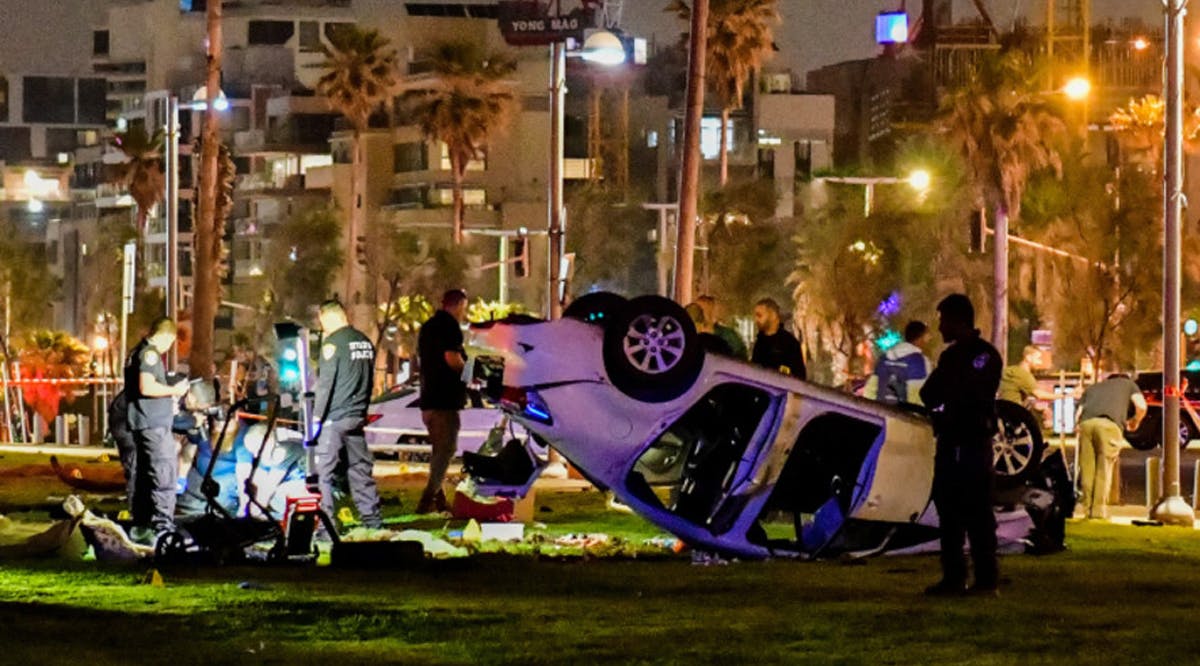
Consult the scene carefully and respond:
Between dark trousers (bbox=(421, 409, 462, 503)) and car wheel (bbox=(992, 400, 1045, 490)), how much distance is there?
5559 millimetres

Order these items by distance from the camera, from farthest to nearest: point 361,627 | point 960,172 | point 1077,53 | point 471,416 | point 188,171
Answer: point 188,171, point 1077,53, point 960,172, point 471,416, point 361,627

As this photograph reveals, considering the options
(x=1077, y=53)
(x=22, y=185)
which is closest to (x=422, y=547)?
(x=1077, y=53)

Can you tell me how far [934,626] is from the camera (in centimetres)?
1327

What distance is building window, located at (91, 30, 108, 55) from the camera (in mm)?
183125

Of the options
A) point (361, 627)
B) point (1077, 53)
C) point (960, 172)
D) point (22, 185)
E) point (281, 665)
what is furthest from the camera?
point (22, 185)

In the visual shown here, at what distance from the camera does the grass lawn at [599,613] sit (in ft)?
39.5

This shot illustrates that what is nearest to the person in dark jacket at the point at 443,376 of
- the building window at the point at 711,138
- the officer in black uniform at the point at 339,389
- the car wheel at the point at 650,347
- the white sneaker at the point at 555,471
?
the officer in black uniform at the point at 339,389

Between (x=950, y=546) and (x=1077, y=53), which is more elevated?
(x=1077, y=53)

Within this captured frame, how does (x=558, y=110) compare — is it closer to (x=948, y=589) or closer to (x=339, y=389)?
(x=339, y=389)

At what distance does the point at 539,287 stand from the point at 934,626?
102m

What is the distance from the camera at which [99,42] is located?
605 feet

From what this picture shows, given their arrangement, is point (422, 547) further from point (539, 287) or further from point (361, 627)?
point (539, 287)

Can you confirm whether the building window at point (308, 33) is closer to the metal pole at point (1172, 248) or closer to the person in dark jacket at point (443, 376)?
the metal pole at point (1172, 248)

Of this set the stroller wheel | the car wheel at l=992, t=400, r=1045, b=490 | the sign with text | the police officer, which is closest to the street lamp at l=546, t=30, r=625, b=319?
the sign with text
